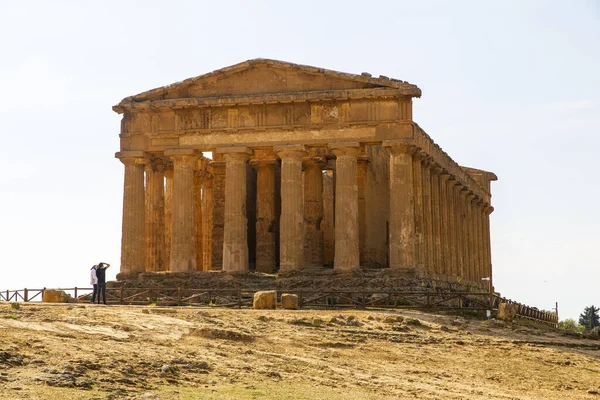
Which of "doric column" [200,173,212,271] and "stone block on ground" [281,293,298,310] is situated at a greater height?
"doric column" [200,173,212,271]

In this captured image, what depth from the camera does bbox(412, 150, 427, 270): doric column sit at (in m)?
47.9

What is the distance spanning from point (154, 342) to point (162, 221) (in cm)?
2909

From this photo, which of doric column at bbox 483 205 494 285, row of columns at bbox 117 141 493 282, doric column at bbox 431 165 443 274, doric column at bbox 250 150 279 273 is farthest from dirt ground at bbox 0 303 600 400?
doric column at bbox 483 205 494 285

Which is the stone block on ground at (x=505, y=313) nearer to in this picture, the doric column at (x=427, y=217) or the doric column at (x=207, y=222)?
the doric column at (x=427, y=217)

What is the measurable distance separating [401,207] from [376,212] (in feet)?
23.2

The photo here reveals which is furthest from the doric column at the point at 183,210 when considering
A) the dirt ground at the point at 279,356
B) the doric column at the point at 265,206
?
the dirt ground at the point at 279,356

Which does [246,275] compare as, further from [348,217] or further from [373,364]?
[373,364]

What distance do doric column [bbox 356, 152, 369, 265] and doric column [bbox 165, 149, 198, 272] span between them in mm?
8391

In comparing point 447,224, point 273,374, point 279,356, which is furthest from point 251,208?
point 273,374

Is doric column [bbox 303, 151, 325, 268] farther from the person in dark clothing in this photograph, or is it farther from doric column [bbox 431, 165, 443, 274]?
the person in dark clothing

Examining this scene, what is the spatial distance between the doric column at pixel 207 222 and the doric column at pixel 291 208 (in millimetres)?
9130

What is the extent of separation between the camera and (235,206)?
48562 millimetres

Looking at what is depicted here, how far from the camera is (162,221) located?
5294 centimetres

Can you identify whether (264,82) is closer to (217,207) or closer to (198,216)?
(217,207)
